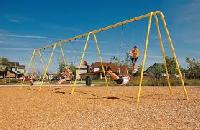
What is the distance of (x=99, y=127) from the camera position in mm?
9508

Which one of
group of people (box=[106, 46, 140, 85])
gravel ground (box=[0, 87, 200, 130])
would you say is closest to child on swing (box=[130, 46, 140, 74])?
group of people (box=[106, 46, 140, 85])

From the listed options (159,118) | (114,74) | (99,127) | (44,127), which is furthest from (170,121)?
(114,74)

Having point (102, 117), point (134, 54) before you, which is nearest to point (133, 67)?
point (134, 54)

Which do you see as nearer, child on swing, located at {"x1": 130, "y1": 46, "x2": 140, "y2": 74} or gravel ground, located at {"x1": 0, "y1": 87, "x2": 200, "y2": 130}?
gravel ground, located at {"x1": 0, "y1": 87, "x2": 200, "y2": 130}

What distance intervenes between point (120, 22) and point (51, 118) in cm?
731

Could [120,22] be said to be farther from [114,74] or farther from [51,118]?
[51,118]

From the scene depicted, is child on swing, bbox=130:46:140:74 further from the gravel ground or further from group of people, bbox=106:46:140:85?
the gravel ground

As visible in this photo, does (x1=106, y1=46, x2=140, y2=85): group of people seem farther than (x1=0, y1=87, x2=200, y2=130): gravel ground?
Yes

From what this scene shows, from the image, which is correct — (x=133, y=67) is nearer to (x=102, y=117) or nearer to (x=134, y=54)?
(x=134, y=54)

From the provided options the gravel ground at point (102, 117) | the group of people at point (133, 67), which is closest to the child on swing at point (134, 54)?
the group of people at point (133, 67)

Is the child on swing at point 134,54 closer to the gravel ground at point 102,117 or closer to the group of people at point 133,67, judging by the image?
the group of people at point 133,67

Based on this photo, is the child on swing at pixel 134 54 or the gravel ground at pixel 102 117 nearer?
the gravel ground at pixel 102 117

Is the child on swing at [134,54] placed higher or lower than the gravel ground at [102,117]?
higher

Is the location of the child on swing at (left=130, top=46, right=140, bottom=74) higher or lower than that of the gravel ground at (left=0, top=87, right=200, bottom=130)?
higher
